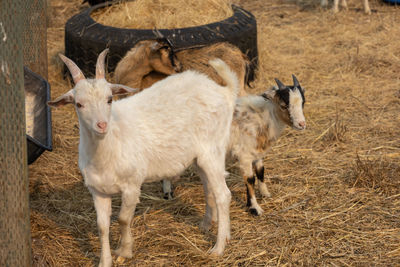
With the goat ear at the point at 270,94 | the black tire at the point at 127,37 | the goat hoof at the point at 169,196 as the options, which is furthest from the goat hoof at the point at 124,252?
the black tire at the point at 127,37

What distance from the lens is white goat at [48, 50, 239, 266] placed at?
3693mm

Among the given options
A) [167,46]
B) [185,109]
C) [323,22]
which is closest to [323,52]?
[323,22]

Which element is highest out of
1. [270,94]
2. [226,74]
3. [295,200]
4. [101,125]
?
[101,125]

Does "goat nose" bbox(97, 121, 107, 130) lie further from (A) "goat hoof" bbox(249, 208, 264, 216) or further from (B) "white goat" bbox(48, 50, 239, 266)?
(A) "goat hoof" bbox(249, 208, 264, 216)

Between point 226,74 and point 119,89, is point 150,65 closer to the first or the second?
point 226,74

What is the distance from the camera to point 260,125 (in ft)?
17.1

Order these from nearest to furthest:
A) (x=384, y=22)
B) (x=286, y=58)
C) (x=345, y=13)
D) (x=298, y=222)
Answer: (x=298, y=222), (x=286, y=58), (x=384, y=22), (x=345, y=13)

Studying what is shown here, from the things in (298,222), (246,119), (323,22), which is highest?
(246,119)

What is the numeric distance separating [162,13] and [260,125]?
3.40m

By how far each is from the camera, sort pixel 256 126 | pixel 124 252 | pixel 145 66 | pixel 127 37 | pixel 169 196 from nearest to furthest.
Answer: pixel 124 252 < pixel 256 126 < pixel 169 196 < pixel 145 66 < pixel 127 37

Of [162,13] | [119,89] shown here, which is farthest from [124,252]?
[162,13]

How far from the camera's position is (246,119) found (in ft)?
17.3

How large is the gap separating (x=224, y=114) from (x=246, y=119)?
Answer: 2.64ft

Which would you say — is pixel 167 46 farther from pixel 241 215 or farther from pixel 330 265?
pixel 330 265
